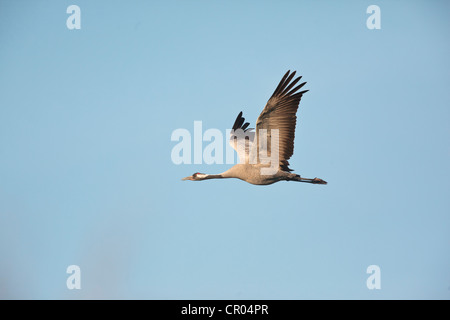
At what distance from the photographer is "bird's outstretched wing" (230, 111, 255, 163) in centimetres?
1647

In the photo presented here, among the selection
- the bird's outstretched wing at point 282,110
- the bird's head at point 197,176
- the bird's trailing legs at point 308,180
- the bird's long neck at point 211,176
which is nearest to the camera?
the bird's outstretched wing at point 282,110

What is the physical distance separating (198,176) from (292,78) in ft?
14.1

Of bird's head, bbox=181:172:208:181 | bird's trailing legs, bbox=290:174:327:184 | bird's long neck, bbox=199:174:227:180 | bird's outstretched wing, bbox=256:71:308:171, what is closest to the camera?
bird's outstretched wing, bbox=256:71:308:171

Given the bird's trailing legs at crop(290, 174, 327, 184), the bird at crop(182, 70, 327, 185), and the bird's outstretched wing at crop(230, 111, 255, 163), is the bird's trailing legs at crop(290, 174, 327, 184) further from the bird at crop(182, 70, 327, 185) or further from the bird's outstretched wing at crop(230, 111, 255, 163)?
the bird's outstretched wing at crop(230, 111, 255, 163)

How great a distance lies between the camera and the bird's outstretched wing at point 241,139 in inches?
648

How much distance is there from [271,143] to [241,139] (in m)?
1.65

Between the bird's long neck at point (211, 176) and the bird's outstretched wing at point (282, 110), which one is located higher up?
the bird's outstretched wing at point (282, 110)

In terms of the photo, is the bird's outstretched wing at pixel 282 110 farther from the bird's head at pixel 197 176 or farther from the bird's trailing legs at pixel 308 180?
the bird's head at pixel 197 176

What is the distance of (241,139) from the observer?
664 inches

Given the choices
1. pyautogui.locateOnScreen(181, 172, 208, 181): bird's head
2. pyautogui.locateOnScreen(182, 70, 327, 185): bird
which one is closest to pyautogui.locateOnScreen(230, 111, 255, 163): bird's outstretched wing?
pyautogui.locateOnScreen(182, 70, 327, 185): bird

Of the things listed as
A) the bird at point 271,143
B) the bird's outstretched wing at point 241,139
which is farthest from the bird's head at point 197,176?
the bird's outstretched wing at point 241,139

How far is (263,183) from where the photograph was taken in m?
16.1

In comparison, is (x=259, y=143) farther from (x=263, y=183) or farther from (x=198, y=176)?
(x=198, y=176)
